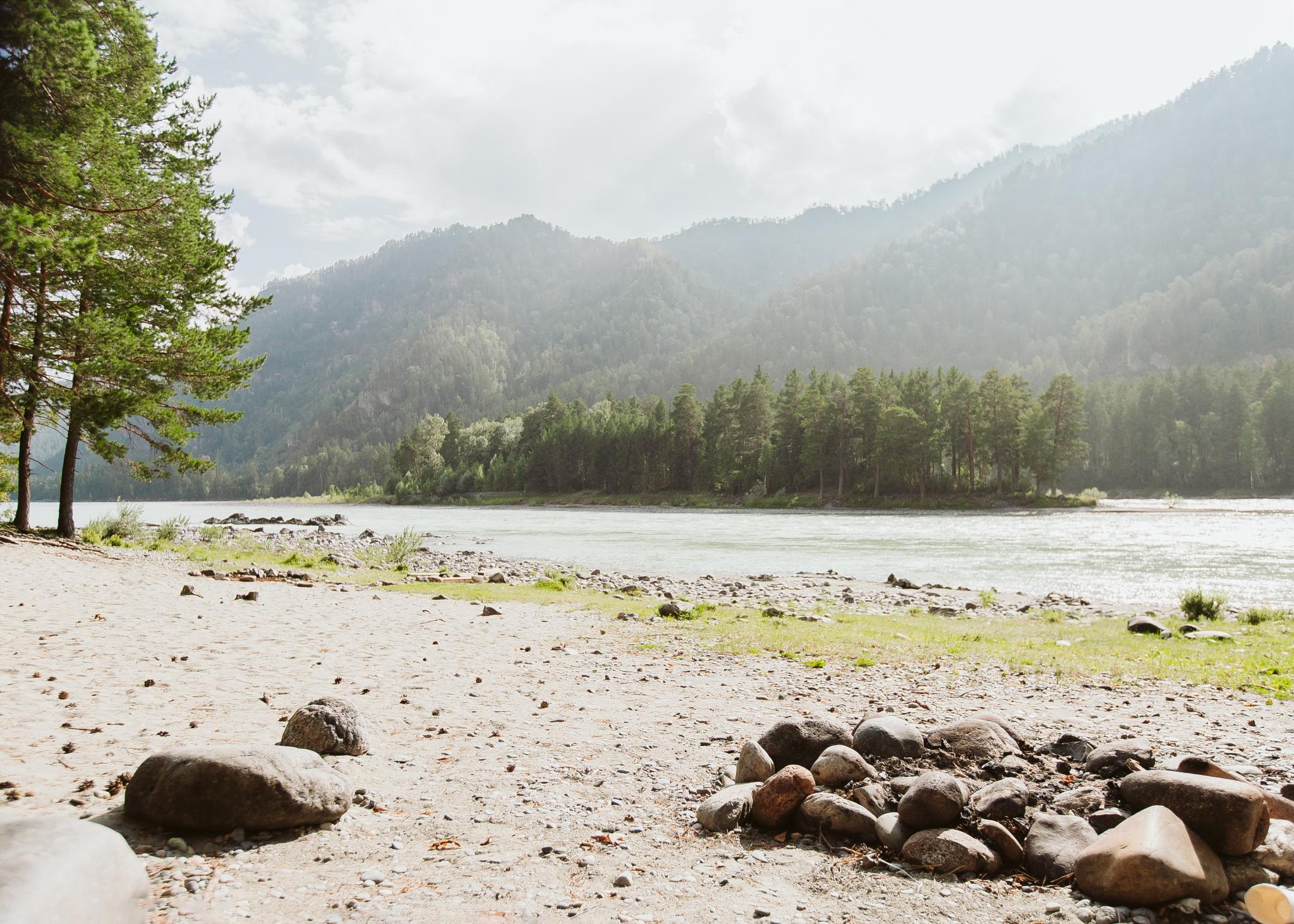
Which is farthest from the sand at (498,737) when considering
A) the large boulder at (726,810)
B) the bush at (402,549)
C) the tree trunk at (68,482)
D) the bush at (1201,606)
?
the bush at (402,549)

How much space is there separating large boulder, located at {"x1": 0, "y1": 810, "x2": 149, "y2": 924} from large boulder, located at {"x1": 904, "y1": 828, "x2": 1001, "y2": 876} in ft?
15.4

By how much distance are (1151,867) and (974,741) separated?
7.54ft

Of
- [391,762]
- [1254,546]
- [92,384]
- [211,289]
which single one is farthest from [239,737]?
[1254,546]

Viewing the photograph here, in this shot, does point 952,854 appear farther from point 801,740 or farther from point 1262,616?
point 1262,616

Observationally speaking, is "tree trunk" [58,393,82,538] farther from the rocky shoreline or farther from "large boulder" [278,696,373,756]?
"large boulder" [278,696,373,756]

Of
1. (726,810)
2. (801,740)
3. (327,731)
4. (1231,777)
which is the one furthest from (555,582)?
(1231,777)

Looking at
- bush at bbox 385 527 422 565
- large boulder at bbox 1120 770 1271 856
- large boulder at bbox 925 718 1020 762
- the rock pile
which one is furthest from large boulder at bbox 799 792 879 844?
bush at bbox 385 527 422 565

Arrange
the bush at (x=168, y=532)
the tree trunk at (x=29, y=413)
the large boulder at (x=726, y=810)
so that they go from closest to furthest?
the large boulder at (x=726, y=810), the tree trunk at (x=29, y=413), the bush at (x=168, y=532)

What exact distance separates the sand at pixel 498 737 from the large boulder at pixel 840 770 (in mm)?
769

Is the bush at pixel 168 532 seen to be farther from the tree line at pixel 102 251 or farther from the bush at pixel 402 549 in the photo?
the bush at pixel 402 549

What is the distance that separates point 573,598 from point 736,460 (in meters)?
86.2

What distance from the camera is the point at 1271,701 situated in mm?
9195

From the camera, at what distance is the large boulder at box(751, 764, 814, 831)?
5.49 meters

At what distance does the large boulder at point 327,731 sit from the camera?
645 cm
